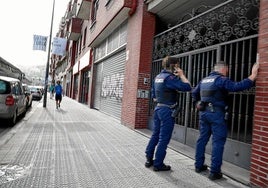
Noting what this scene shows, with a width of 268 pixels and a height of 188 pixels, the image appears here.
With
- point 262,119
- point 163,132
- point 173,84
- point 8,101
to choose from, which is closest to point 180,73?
point 173,84

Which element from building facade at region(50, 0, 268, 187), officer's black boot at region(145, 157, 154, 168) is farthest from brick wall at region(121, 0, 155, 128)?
officer's black boot at region(145, 157, 154, 168)

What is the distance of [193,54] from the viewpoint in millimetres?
7367

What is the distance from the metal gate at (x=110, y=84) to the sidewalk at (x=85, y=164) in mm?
5054

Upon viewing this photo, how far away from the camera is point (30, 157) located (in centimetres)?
550

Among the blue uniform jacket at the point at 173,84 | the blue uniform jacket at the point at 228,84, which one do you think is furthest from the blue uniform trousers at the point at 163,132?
the blue uniform jacket at the point at 228,84

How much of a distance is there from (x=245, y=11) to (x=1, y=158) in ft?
18.2

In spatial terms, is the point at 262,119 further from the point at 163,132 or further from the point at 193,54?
the point at 193,54

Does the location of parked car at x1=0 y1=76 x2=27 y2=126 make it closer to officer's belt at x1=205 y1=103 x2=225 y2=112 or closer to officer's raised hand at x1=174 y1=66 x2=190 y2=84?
officer's raised hand at x1=174 y1=66 x2=190 y2=84

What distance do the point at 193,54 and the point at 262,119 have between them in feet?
11.3

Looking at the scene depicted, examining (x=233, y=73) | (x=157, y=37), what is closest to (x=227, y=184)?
(x=233, y=73)

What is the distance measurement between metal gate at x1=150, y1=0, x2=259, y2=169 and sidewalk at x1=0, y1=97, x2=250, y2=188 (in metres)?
0.91

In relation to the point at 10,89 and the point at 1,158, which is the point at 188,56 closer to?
the point at 1,158

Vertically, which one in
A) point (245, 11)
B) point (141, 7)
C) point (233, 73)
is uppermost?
point (141, 7)

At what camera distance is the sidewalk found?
4.28 meters
